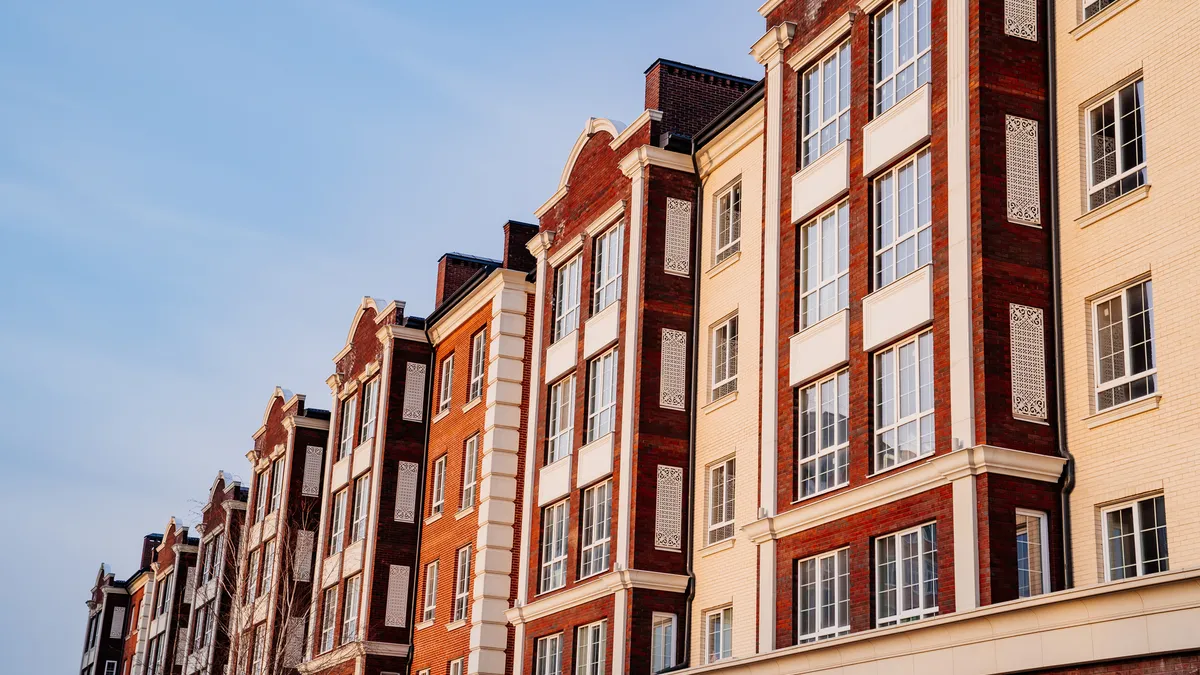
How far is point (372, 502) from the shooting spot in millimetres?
43750

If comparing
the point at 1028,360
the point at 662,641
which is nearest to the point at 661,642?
the point at 662,641

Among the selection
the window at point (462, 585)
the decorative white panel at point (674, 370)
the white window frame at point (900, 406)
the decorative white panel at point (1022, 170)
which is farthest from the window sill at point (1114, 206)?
the window at point (462, 585)

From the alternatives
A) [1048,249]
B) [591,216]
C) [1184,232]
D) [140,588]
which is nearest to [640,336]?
[591,216]

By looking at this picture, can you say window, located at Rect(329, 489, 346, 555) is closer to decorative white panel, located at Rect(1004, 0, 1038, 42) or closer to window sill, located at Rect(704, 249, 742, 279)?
window sill, located at Rect(704, 249, 742, 279)

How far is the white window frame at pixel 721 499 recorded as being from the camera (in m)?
29.2

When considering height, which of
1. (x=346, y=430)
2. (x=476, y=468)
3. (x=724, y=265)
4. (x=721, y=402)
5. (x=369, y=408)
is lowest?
(x=721, y=402)

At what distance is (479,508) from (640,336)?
32.7 feet

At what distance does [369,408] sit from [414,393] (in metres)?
2.62

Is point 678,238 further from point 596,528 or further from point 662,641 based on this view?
point 662,641

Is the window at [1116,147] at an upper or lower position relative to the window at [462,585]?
upper

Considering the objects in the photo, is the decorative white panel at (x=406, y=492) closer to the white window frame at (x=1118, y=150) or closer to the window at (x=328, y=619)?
the window at (x=328, y=619)

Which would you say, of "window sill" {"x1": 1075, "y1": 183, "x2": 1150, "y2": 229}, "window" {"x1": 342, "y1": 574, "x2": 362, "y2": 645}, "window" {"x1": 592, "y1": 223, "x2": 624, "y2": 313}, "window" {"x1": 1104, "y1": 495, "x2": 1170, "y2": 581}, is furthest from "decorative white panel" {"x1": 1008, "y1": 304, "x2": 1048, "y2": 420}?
"window" {"x1": 342, "y1": 574, "x2": 362, "y2": 645}

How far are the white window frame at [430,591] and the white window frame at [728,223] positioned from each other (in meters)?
15.2

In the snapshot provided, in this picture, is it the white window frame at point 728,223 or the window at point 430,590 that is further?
the window at point 430,590
